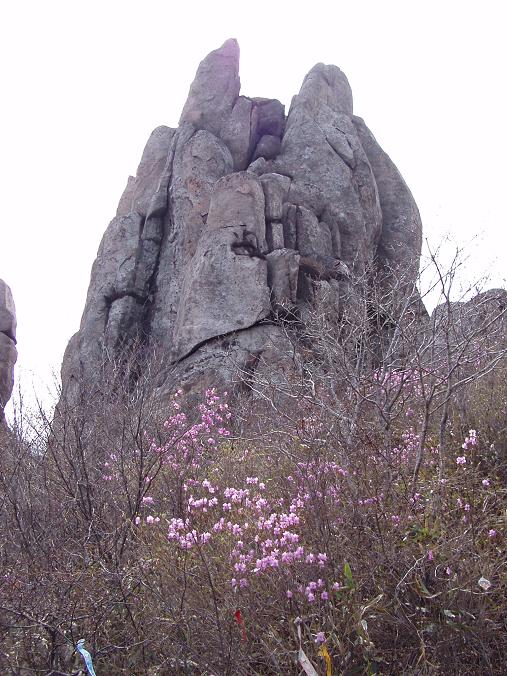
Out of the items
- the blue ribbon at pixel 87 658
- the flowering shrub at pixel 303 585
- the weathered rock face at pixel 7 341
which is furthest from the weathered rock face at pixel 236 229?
the blue ribbon at pixel 87 658

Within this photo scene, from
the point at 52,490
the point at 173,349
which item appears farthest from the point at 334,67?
the point at 52,490

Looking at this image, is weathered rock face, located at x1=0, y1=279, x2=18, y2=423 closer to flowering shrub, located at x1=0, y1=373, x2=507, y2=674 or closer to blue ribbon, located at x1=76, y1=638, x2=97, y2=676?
flowering shrub, located at x1=0, y1=373, x2=507, y2=674

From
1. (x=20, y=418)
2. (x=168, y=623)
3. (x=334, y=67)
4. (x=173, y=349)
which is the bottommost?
(x=168, y=623)

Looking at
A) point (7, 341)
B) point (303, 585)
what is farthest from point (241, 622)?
point (7, 341)

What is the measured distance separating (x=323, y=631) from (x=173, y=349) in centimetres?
1506

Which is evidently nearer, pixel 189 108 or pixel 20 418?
pixel 20 418

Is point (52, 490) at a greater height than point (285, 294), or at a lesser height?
lesser

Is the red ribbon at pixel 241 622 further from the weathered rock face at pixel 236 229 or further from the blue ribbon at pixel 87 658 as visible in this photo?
the weathered rock face at pixel 236 229

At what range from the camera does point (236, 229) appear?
746 inches

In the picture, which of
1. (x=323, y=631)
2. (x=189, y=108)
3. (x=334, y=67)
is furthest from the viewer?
(x=334, y=67)

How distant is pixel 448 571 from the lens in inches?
144

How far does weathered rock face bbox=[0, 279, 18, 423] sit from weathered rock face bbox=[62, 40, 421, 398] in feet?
7.77

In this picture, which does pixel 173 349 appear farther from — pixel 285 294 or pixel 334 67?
pixel 334 67

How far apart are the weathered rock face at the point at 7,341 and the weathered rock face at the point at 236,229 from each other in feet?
7.77
